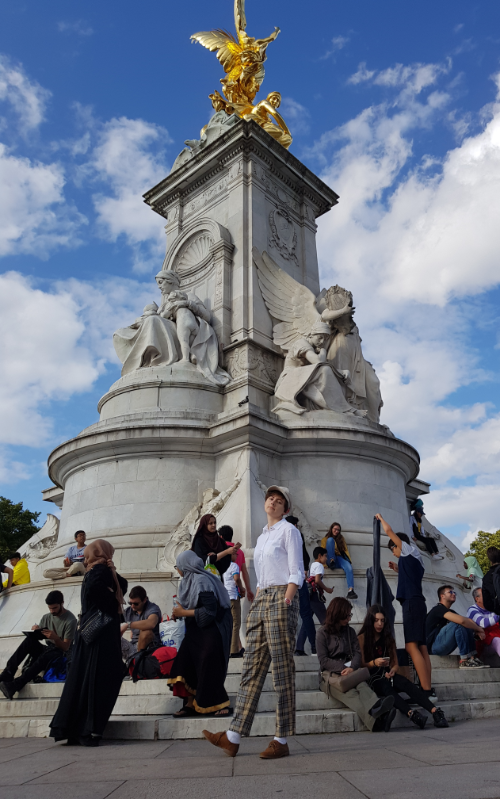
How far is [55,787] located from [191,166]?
1869cm

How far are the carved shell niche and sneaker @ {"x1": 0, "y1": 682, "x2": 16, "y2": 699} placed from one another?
13193 mm

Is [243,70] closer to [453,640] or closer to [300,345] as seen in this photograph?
[300,345]

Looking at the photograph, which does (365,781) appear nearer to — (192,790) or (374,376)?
(192,790)

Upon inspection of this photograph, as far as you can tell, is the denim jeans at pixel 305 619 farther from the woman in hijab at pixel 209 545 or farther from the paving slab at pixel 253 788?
the paving slab at pixel 253 788

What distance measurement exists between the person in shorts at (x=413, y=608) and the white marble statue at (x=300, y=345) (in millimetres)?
7510

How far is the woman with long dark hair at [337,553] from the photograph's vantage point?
11195 millimetres

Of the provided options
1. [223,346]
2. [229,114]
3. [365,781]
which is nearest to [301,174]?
[229,114]

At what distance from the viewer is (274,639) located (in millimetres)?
4414

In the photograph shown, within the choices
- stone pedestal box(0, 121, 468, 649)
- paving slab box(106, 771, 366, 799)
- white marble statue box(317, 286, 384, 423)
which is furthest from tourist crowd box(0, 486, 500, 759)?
white marble statue box(317, 286, 384, 423)

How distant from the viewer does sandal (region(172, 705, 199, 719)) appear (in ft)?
18.7

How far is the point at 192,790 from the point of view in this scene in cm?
329

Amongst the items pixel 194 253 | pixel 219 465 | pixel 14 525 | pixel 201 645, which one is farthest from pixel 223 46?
pixel 14 525

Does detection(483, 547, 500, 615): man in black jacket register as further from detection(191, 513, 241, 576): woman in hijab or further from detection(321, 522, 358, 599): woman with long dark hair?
detection(321, 522, 358, 599): woman with long dark hair

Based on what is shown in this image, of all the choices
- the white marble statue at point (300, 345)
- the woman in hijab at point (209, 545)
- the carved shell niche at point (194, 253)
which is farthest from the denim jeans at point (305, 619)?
the carved shell niche at point (194, 253)
